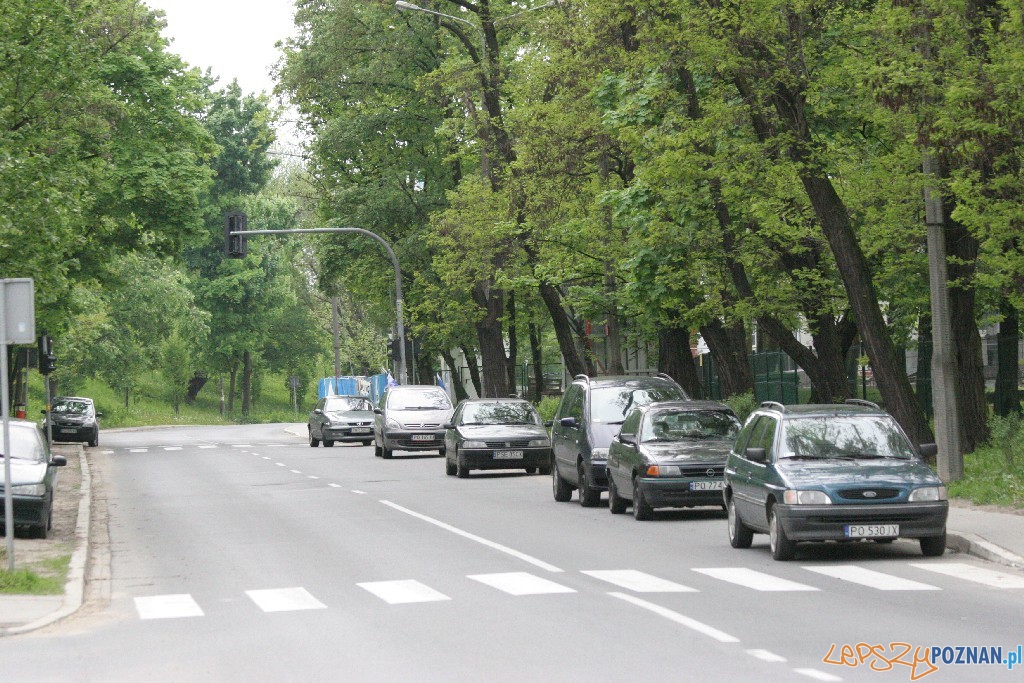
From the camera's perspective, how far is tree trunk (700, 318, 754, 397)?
32.5 metres

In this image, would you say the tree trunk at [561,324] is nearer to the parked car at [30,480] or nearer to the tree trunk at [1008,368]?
the tree trunk at [1008,368]

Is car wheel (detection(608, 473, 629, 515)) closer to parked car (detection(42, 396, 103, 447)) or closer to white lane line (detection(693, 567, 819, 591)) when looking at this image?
white lane line (detection(693, 567, 819, 591))

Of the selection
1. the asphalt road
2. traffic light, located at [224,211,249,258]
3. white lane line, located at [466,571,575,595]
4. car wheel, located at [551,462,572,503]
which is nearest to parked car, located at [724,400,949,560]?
the asphalt road

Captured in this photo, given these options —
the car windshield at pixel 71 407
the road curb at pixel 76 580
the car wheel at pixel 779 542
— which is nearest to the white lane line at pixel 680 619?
the car wheel at pixel 779 542

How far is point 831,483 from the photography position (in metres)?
14.6

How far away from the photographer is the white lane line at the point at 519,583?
1301 centimetres

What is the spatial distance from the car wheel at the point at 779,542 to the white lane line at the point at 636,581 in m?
1.48

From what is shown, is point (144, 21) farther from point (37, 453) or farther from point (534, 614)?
point (534, 614)

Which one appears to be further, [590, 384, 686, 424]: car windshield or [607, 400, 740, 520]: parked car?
[590, 384, 686, 424]: car windshield

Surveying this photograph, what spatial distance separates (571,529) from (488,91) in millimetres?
23008

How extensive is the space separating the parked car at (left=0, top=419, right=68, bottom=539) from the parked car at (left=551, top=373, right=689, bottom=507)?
24.4ft

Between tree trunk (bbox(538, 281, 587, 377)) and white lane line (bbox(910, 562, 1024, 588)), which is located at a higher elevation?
tree trunk (bbox(538, 281, 587, 377))

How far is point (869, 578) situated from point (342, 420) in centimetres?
3680

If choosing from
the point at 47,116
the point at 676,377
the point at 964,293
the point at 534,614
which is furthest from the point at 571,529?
the point at 676,377
